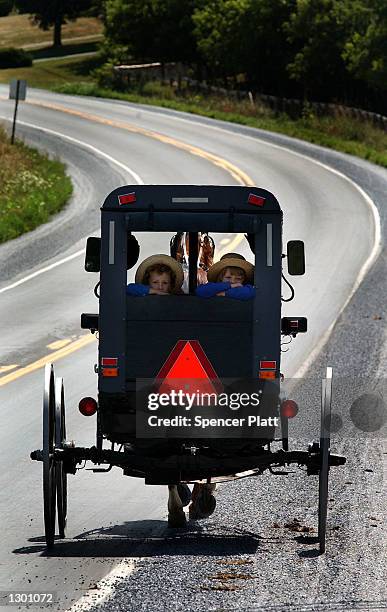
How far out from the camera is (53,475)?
9.91m

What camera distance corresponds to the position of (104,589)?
8516 mm

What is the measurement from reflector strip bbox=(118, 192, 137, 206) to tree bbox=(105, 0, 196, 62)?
7031 centimetres

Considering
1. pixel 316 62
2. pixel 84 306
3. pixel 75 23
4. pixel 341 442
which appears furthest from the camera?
pixel 75 23

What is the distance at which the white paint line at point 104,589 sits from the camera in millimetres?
8115

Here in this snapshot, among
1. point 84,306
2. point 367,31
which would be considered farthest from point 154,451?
point 367,31

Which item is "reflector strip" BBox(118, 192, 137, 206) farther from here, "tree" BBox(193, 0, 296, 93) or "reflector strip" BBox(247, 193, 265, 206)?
"tree" BBox(193, 0, 296, 93)

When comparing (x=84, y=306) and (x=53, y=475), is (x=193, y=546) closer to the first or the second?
(x=53, y=475)

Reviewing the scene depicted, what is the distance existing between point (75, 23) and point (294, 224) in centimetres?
9282

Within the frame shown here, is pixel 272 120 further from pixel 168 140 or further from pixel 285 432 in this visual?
pixel 285 432

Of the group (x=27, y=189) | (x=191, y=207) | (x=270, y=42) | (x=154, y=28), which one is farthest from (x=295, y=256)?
(x=154, y=28)

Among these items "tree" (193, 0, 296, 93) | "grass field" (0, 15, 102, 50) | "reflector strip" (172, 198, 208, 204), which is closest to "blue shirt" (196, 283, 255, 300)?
"reflector strip" (172, 198, 208, 204)

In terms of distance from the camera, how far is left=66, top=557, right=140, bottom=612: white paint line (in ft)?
26.6

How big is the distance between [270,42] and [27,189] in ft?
108

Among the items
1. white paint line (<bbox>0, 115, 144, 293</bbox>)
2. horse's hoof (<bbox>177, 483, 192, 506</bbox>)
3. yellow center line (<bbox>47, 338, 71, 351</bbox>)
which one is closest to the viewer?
horse's hoof (<bbox>177, 483, 192, 506</bbox>)
